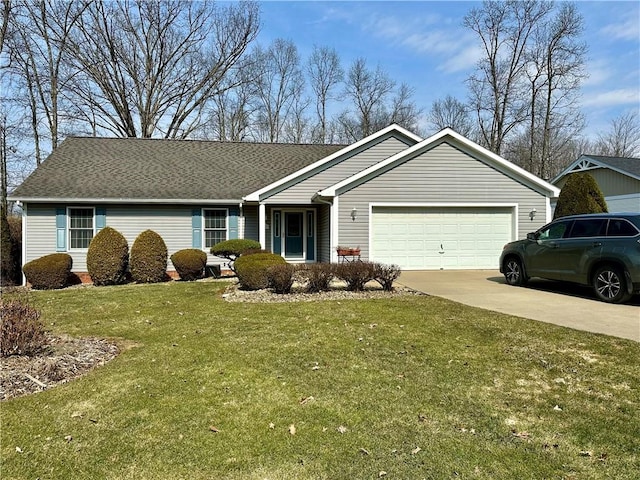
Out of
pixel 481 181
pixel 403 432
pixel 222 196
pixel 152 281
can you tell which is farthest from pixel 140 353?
pixel 481 181

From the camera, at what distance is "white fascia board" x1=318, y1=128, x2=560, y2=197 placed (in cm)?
1344

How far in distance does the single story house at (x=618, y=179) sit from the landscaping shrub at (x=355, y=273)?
16401 mm

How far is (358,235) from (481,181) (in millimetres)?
4577

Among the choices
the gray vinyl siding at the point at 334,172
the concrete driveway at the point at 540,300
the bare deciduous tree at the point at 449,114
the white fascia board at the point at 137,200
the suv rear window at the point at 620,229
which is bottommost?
the concrete driveway at the point at 540,300

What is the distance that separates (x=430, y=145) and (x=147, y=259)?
9741 millimetres

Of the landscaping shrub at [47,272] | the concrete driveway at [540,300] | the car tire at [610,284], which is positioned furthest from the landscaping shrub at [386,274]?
the landscaping shrub at [47,272]

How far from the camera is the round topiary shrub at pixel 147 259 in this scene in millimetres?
13078

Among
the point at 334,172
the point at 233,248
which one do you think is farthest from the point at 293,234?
the point at 233,248

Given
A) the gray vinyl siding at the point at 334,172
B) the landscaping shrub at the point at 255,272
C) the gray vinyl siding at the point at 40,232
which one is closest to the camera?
the landscaping shrub at the point at 255,272

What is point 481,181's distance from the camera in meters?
14.2

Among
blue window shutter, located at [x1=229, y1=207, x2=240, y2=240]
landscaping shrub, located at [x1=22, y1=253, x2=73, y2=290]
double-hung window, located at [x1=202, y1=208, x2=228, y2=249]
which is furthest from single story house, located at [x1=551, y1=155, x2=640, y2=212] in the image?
landscaping shrub, located at [x1=22, y1=253, x2=73, y2=290]

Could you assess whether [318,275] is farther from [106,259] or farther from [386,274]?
[106,259]

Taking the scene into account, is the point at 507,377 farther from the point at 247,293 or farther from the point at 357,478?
the point at 247,293

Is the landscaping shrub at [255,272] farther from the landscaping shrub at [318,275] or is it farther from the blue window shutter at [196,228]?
the blue window shutter at [196,228]
